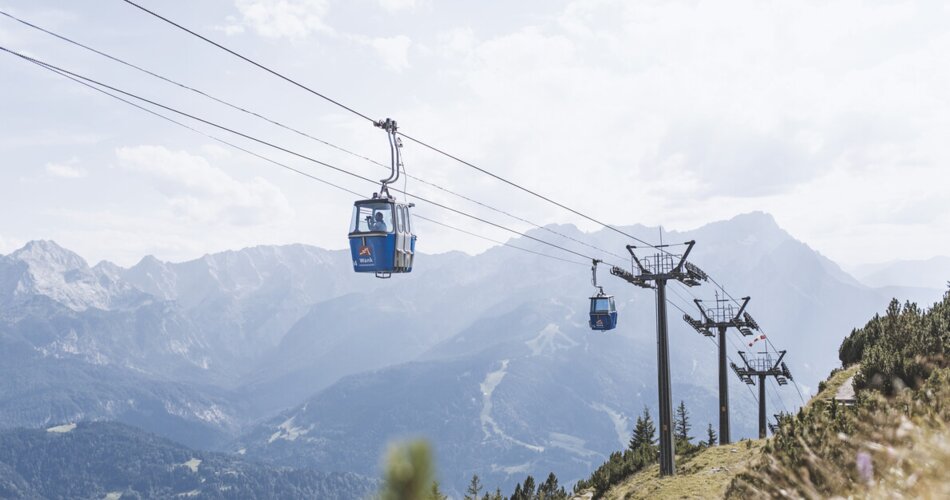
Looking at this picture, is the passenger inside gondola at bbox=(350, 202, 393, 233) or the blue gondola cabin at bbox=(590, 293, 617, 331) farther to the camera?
the blue gondola cabin at bbox=(590, 293, 617, 331)

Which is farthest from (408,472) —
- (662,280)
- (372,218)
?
(662,280)

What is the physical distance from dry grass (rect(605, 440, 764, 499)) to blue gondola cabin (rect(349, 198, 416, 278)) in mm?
12819

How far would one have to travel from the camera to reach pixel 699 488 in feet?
78.9

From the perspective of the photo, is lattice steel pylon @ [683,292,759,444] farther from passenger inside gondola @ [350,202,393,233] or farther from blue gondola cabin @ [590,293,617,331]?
passenger inside gondola @ [350,202,393,233]

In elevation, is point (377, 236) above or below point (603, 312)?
above

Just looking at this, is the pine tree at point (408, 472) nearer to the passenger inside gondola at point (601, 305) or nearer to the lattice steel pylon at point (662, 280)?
the lattice steel pylon at point (662, 280)

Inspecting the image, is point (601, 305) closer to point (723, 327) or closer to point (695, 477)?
point (723, 327)

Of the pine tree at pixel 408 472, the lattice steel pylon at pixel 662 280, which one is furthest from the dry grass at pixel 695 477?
the pine tree at pixel 408 472

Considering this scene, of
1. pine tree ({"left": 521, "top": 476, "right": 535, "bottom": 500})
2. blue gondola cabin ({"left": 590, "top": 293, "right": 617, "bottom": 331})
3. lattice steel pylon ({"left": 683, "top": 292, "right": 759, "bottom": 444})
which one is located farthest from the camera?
pine tree ({"left": 521, "top": 476, "right": 535, "bottom": 500})

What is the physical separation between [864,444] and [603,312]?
32.4 metres

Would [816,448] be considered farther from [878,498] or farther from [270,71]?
[270,71]

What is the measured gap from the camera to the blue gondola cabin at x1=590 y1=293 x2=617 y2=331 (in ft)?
130

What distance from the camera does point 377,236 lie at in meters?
23.1

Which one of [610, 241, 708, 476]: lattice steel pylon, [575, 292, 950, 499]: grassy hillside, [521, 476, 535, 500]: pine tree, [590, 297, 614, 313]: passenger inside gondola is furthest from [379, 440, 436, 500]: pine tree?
[521, 476, 535, 500]: pine tree
